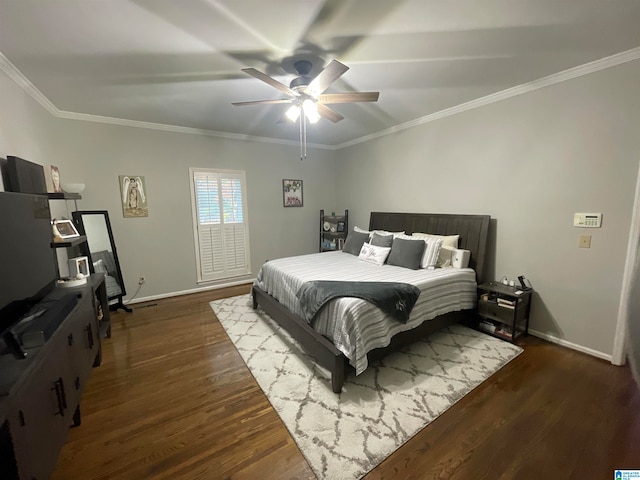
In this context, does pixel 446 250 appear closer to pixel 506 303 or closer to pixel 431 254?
pixel 431 254

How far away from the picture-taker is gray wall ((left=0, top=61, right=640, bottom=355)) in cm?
237

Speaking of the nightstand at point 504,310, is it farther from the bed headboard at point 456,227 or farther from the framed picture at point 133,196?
the framed picture at point 133,196

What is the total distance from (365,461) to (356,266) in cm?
201

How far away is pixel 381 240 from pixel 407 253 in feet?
1.50

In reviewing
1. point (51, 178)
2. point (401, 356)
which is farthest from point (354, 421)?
point (51, 178)

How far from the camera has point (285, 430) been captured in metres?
1.76

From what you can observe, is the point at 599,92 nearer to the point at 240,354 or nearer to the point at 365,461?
the point at 365,461

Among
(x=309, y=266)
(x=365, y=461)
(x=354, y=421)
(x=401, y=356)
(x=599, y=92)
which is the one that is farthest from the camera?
(x=309, y=266)

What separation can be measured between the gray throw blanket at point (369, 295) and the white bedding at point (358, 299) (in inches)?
2.1

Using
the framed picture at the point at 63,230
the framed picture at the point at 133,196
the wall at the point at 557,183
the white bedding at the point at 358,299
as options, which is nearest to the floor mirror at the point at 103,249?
the framed picture at the point at 133,196

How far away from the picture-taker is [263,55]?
2.15m

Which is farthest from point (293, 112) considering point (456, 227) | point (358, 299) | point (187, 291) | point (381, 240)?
point (187, 291)

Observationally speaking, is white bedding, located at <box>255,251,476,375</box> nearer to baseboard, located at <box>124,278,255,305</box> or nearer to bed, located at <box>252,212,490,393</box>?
bed, located at <box>252,212,490,393</box>

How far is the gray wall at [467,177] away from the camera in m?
2.37
